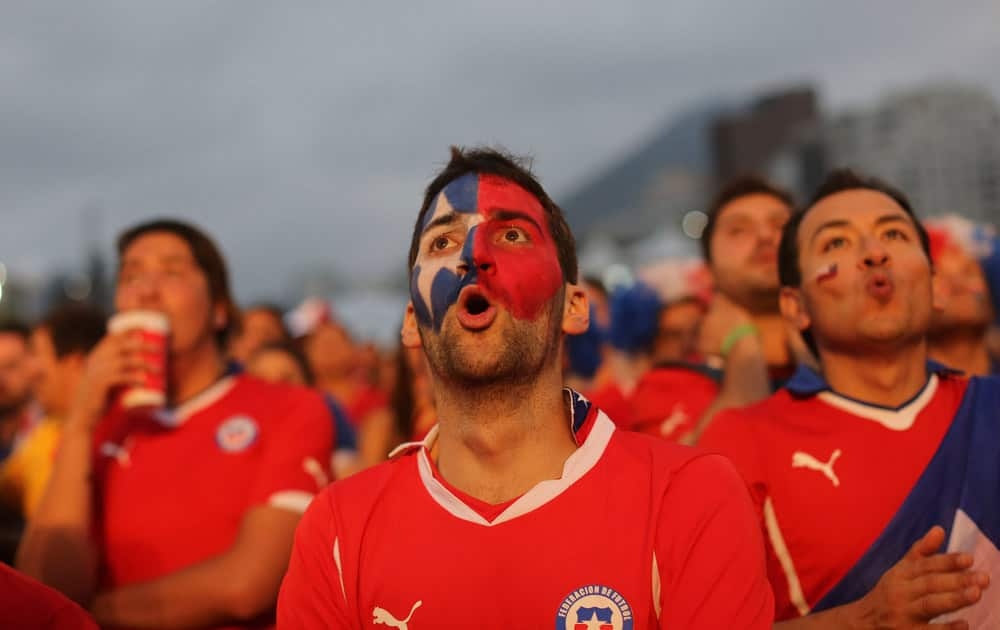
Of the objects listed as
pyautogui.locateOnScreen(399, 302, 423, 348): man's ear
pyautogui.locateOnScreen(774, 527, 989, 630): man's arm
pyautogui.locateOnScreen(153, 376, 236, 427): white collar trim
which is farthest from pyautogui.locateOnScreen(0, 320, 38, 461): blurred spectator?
pyautogui.locateOnScreen(774, 527, 989, 630): man's arm

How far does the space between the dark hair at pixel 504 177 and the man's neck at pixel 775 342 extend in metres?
1.71

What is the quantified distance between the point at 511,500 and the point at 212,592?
4.23ft

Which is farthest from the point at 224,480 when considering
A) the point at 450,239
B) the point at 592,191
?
the point at 592,191

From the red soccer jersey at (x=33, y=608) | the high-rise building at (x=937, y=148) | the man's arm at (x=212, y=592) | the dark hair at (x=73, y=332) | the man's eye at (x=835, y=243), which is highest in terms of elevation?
the high-rise building at (x=937, y=148)

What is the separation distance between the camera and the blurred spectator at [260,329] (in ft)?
22.6

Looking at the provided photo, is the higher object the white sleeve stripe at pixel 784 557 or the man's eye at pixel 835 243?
the man's eye at pixel 835 243

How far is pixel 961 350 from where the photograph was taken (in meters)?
4.07

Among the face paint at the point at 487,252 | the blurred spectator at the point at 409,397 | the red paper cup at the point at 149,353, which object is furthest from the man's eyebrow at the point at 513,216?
the blurred spectator at the point at 409,397

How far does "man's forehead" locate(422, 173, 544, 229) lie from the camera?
91.4 inches

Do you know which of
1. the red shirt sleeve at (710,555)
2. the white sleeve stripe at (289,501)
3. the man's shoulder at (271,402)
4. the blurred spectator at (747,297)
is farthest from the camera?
the blurred spectator at (747,297)

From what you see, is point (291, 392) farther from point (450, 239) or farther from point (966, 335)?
point (966, 335)

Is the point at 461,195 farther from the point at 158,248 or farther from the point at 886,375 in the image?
the point at 158,248

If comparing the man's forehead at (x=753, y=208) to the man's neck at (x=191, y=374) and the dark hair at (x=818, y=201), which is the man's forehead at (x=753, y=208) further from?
the man's neck at (x=191, y=374)

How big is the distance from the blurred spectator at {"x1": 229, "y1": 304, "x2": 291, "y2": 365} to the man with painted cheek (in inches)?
182
